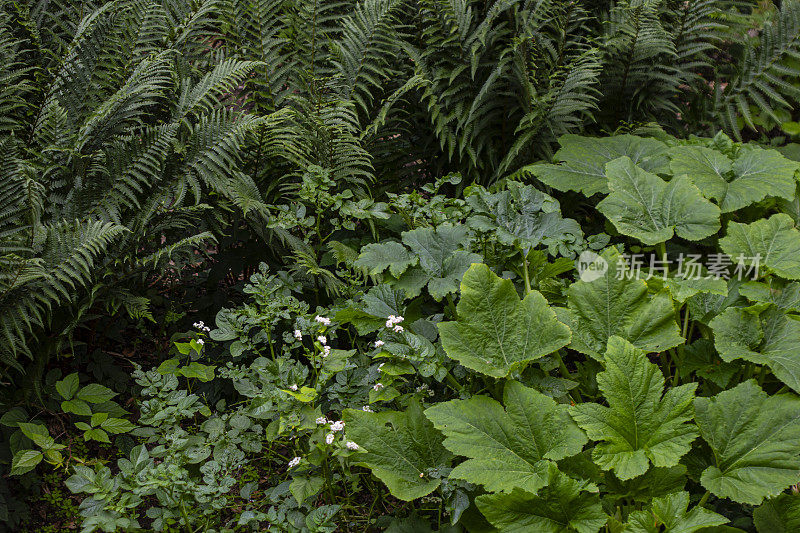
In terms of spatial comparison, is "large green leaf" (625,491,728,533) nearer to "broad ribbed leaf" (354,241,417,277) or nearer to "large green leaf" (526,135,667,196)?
"broad ribbed leaf" (354,241,417,277)

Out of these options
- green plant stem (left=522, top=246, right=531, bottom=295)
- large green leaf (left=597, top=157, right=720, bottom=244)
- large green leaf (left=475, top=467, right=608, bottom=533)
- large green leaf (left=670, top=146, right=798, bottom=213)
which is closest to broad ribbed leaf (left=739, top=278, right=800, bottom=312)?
large green leaf (left=597, top=157, right=720, bottom=244)

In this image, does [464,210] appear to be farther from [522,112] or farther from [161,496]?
[161,496]

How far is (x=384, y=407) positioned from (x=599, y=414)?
2.44ft

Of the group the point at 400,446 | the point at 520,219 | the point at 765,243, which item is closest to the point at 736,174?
the point at 765,243

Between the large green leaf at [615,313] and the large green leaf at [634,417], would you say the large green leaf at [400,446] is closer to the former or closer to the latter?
the large green leaf at [634,417]

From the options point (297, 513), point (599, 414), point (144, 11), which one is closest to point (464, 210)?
point (599, 414)

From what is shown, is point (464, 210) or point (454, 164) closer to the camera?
point (464, 210)

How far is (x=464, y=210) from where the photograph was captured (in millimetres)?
2555

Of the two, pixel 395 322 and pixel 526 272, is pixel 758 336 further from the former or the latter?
pixel 395 322

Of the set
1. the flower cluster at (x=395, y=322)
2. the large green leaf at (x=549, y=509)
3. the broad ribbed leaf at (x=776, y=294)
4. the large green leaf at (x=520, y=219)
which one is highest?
the large green leaf at (x=520, y=219)

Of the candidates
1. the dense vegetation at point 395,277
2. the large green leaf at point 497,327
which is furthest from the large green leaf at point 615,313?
the large green leaf at point 497,327

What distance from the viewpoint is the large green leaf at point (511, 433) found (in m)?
1.72

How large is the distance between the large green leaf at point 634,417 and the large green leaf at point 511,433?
0.24 ft

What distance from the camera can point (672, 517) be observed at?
161 cm
